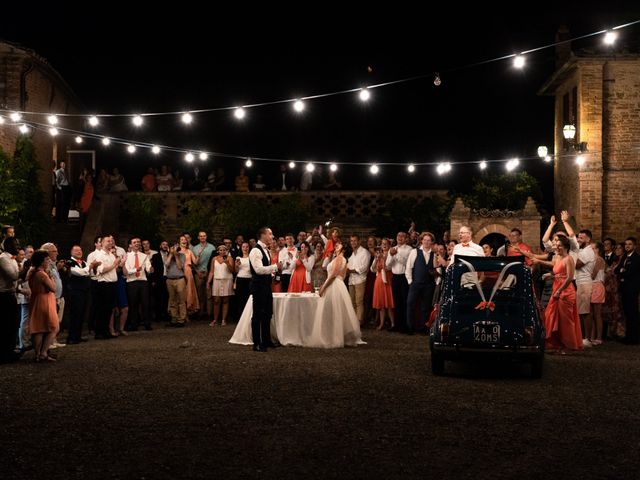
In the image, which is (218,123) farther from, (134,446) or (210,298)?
(134,446)

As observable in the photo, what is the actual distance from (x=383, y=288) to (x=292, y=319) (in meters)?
3.66

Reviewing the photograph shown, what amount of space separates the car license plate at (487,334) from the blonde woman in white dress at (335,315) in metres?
3.74

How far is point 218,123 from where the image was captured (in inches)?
1281

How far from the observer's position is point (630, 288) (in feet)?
47.3

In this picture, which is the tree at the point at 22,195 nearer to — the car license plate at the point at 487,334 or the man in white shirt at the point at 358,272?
the man in white shirt at the point at 358,272

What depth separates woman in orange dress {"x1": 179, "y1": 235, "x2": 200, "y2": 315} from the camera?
1872 centimetres

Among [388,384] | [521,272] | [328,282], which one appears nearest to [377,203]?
[328,282]

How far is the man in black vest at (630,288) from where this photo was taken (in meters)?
14.2

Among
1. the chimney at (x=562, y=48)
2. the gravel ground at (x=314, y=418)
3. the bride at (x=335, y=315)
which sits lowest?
the gravel ground at (x=314, y=418)

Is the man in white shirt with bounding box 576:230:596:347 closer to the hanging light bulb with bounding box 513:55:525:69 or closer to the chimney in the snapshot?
the hanging light bulb with bounding box 513:55:525:69

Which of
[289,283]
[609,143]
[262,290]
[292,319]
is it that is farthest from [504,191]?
[262,290]

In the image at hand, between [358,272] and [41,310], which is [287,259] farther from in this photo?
[41,310]

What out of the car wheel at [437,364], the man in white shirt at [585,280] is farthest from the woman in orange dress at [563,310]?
the car wheel at [437,364]

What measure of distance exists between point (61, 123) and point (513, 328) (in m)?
25.1
